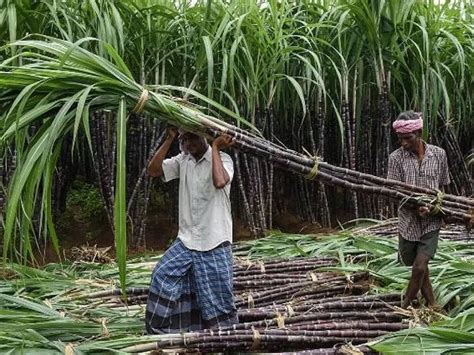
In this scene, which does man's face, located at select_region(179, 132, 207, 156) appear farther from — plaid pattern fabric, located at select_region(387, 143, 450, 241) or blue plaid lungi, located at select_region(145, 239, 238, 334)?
plaid pattern fabric, located at select_region(387, 143, 450, 241)

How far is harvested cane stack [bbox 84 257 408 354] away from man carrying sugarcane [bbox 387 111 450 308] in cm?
18

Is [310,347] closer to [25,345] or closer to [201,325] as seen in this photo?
[201,325]

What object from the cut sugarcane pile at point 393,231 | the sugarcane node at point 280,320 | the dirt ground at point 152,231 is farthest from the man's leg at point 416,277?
the dirt ground at point 152,231

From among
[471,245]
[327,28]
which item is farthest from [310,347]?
[327,28]

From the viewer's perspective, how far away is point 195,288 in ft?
9.30

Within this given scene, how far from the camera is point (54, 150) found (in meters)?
2.40

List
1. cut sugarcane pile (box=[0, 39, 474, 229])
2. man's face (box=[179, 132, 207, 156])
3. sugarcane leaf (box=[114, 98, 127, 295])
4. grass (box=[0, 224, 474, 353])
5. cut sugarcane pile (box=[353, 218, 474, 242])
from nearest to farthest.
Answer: sugarcane leaf (box=[114, 98, 127, 295]) < cut sugarcane pile (box=[0, 39, 474, 229]) < grass (box=[0, 224, 474, 353]) < man's face (box=[179, 132, 207, 156]) < cut sugarcane pile (box=[353, 218, 474, 242])

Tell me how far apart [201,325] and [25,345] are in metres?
0.81

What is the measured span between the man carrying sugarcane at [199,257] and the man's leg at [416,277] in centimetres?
81

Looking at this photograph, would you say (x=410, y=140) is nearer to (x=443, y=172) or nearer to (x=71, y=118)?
(x=443, y=172)

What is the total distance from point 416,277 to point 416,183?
43 cm

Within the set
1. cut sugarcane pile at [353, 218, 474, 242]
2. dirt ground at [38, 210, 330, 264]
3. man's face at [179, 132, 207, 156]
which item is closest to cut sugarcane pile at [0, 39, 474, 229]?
man's face at [179, 132, 207, 156]

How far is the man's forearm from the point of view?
2.63 metres

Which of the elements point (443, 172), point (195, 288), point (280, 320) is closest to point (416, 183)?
point (443, 172)
